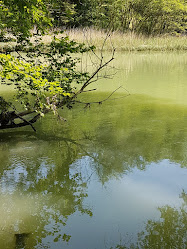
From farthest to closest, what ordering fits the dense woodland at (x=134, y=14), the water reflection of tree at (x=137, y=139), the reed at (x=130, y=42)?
1. the dense woodland at (x=134, y=14)
2. the reed at (x=130, y=42)
3. the water reflection of tree at (x=137, y=139)

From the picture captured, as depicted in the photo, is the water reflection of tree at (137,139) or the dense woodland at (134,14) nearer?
the water reflection of tree at (137,139)

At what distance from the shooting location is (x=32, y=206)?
78.2 inches

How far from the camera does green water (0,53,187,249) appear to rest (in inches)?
66.6

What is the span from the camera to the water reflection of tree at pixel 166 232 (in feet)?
5.28

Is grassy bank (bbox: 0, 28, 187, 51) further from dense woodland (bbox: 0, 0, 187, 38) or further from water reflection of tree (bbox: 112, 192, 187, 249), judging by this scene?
water reflection of tree (bbox: 112, 192, 187, 249)

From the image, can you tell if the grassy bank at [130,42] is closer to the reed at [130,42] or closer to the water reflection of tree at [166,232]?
the reed at [130,42]

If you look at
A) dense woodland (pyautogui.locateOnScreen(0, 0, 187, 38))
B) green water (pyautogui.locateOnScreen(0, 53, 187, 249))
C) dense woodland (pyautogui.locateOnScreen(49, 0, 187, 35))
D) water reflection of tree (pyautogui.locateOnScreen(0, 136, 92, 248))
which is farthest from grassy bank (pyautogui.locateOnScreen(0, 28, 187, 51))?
water reflection of tree (pyautogui.locateOnScreen(0, 136, 92, 248))

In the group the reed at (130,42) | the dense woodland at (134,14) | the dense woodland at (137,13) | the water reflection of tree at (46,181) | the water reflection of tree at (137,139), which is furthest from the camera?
the dense woodland at (137,13)

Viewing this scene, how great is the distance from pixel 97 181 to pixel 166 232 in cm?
70

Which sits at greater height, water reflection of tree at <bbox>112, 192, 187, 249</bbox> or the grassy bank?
water reflection of tree at <bbox>112, 192, 187, 249</bbox>

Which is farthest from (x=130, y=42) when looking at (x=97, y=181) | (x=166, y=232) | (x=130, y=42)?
(x=166, y=232)

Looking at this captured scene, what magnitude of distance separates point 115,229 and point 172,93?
3.91 metres

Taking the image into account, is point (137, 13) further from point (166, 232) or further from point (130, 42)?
point (166, 232)

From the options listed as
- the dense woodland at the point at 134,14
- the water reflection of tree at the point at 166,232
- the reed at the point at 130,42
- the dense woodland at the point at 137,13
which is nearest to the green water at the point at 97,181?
the water reflection of tree at the point at 166,232
